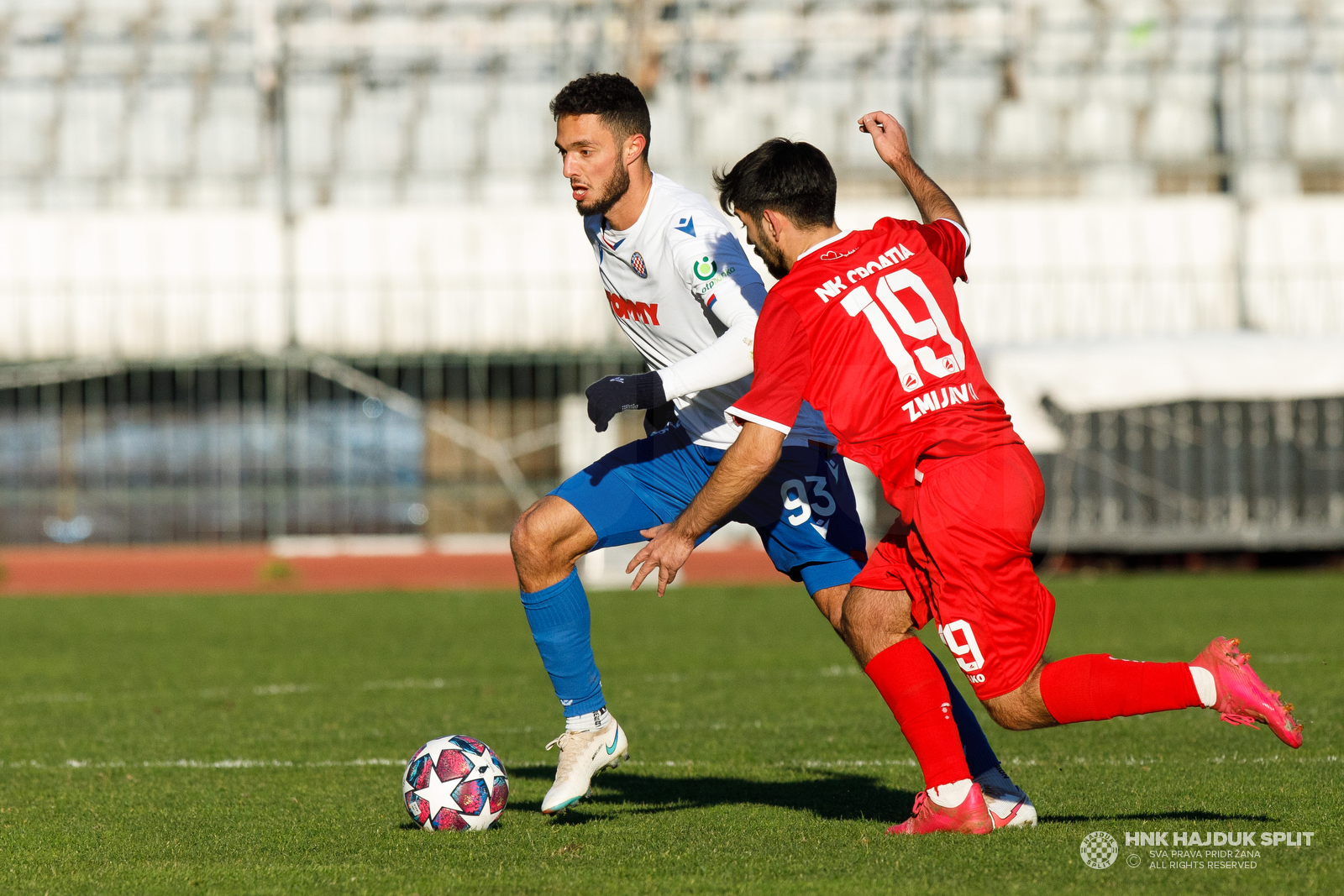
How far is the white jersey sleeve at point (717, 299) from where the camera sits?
176 inches

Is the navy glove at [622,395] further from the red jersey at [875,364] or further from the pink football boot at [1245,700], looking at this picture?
the pink football boot at [1245,700]

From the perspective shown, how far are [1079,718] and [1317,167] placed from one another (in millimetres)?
18021

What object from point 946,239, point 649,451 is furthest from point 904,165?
point 649,451

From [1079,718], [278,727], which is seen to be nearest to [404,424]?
[278,727]

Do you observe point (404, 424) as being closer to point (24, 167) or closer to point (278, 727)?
point (24, 167)

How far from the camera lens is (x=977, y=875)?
141 inches

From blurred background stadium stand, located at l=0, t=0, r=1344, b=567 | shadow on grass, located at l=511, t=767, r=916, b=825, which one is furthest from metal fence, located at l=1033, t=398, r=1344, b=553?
shadow on grass, located at l=511, t=767, r=916, b=825

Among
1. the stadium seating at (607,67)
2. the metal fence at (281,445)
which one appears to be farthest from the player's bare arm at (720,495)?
the stadium seating at (607,67)

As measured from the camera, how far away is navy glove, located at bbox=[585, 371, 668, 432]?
4.34 m

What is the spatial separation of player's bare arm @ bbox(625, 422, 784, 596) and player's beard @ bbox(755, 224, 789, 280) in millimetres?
480

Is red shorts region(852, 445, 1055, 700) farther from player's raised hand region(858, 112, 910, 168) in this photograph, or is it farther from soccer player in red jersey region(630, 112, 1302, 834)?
player's raised hand region(858, 112, 910, 168)

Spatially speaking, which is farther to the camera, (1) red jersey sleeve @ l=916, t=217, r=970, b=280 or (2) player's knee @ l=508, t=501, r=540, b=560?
(2) player's knee @ l=508, t=501, r=540, b=560

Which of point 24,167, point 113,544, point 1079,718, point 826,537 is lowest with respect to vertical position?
point 113,544

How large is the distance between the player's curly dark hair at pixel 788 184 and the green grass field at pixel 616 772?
1.70 meters
